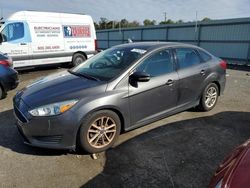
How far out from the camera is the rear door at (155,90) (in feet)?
12.5

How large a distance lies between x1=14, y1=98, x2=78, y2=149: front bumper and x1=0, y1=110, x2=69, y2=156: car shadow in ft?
1.06

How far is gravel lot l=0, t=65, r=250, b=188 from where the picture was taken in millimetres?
2929

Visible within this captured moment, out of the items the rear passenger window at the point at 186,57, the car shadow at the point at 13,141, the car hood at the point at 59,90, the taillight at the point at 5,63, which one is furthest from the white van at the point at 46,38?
the rear passenger window at the point at 186,57

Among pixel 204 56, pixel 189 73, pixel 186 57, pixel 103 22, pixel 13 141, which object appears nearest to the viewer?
pixel 13 141

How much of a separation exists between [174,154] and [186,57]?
2068 mm

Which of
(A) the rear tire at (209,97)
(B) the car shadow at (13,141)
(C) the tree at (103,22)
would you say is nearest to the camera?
(B) the car shadow at (13,141)

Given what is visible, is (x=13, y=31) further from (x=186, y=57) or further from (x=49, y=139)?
(x=49, y=139)

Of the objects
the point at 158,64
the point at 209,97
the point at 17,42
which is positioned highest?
the point at 17,42

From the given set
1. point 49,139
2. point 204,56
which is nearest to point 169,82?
point 204,56

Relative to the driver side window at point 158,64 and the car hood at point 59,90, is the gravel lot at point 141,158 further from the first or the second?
the driver side window at point 158,64

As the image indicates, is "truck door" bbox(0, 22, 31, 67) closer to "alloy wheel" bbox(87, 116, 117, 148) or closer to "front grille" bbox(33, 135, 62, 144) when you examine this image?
"front grille" bbox(33, 135, 62, 144)

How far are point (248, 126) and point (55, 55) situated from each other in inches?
338

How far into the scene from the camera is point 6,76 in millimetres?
6039

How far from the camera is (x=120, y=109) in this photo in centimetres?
359
